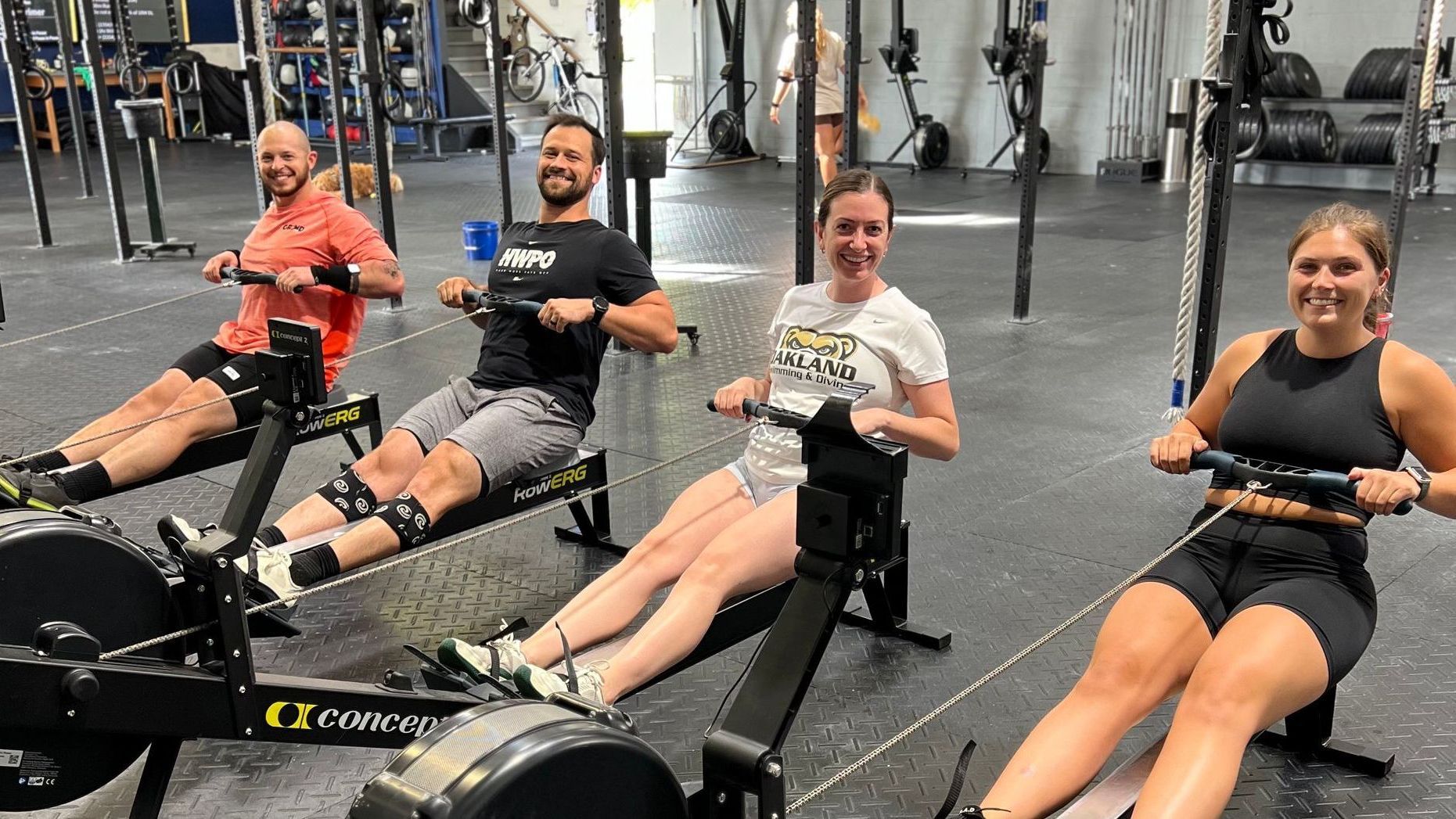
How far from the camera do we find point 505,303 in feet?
9.36

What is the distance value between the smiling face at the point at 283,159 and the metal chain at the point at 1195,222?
2.67 m

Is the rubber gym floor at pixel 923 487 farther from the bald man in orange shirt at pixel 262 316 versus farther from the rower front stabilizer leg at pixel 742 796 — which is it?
the rower front stabilizer leg at pixel 742 796

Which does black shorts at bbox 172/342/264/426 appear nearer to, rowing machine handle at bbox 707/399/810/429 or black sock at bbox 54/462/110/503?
black sock at bbox 54/462/110/503

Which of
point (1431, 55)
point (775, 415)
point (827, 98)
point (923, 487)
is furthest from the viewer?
point (827, 98)

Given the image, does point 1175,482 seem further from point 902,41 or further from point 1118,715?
point 902,41

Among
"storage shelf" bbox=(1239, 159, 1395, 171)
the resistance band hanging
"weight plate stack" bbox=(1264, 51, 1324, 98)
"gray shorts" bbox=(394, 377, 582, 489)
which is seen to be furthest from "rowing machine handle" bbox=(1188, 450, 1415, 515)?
"weight plate stack" bbox=(1264, 51, 1324, 98)

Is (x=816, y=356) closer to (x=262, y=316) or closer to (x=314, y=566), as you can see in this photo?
(x=314, y=566)

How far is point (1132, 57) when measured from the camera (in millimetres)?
10688

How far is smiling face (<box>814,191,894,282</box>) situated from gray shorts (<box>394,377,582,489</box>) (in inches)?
Answer: 35.2

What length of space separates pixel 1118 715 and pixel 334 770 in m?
1.41

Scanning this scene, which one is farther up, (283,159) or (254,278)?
(283,159)

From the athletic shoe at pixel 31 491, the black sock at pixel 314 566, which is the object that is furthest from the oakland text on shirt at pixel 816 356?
the athletic shoe at pixel 31 491

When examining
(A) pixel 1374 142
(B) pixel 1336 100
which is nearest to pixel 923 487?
(A) pixel 1374 142

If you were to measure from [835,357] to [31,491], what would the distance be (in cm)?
180
